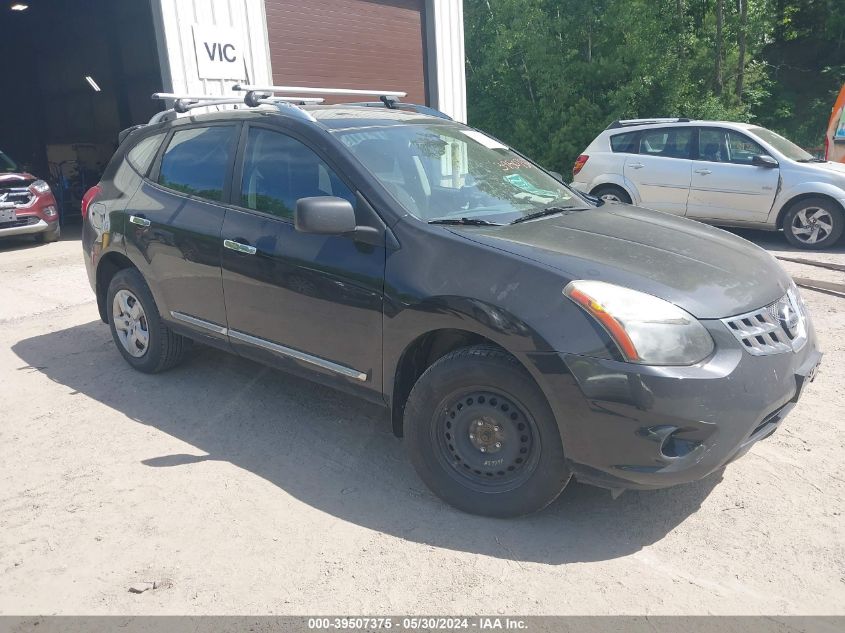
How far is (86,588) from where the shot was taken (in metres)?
2.90

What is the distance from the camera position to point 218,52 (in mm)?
9953

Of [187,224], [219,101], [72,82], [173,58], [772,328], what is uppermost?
[72,82]

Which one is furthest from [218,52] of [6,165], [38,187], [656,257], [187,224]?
[656,257]

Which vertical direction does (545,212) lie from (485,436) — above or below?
above

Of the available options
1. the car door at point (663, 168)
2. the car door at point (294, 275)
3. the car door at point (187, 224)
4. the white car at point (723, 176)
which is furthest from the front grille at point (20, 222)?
the car door at point (663, 168)

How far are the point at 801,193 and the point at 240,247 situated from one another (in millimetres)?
7513

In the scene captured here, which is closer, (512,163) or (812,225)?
(512,163)

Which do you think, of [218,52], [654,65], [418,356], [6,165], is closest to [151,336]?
[418,356]

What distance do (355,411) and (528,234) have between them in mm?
1692

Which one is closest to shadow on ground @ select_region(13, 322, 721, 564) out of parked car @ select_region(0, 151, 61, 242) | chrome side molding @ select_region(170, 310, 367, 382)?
chrome side molding @ select_region(170, 310, 367, 382)

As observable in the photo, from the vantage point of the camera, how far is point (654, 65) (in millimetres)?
17984

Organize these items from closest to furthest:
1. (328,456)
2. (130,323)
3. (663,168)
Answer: (328,456) < (130,323) < (663,168)

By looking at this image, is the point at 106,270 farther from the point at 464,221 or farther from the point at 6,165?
the point at 6,165

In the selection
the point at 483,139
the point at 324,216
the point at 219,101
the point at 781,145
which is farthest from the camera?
the point at 781,145
